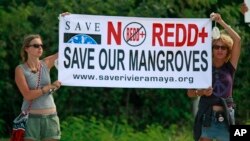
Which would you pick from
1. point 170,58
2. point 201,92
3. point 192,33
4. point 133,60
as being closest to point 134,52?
point 133,60

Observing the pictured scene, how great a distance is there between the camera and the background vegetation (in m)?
13.3

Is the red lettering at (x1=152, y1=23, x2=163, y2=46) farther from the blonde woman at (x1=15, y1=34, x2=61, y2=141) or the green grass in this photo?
the green grass

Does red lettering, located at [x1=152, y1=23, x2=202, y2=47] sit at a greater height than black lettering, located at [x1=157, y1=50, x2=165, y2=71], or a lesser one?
greater

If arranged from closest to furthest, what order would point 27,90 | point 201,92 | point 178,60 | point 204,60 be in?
point 27,90 → point 201,92 → point 204,60 → point 178,60

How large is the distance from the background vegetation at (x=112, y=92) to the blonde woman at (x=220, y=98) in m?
3.25

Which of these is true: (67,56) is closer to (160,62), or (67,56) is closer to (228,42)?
(160,62)

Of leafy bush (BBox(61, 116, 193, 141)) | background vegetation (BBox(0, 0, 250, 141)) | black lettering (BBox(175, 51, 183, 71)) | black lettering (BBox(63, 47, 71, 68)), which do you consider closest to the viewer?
black lettering (BBox(63, 47, 71, 68))

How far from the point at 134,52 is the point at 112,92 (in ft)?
14.7

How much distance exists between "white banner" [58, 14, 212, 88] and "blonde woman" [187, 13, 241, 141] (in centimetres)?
33

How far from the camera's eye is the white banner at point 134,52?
31.9 feet

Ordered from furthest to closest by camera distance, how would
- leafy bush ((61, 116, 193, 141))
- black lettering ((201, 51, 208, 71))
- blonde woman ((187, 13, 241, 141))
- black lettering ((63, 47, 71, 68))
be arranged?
1. leafy bush ((61, 116, 193, 141))
2. black lettering ((201, 51, 208, 71))
3. black lettering ((63, 47, 71, 68))
4. blonde woman ((187, 13, 241, 141))

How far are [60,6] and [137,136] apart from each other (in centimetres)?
237

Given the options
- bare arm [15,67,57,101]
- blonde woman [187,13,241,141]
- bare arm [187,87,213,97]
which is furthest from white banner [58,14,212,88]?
bare arm [15,67,57,101]

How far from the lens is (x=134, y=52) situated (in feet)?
32.4
